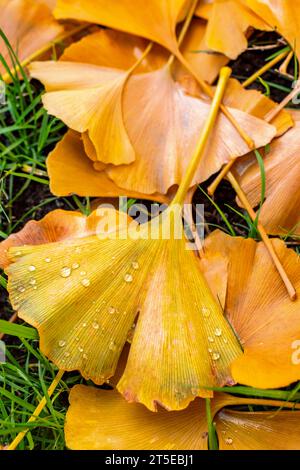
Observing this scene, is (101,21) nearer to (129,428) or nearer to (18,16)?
(18,16)

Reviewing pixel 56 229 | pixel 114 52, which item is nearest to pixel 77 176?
Answer: pixel 56 229

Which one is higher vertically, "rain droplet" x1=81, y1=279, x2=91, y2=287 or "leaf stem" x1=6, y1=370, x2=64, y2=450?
"rain droplet" x1=81, y1=279, x2=91, y2=287

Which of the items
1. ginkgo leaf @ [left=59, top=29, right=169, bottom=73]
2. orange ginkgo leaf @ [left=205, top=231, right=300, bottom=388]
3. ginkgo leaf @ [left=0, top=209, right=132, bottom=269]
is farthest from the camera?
ginkgo leaf @ [left=59, top=29, right=169, bottom=73]

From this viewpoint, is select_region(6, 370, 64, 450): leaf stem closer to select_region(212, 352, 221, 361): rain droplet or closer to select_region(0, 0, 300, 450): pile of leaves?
select_region(0, 0, 300, 450): pile of leaves

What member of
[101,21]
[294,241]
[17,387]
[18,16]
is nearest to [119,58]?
[101,21]

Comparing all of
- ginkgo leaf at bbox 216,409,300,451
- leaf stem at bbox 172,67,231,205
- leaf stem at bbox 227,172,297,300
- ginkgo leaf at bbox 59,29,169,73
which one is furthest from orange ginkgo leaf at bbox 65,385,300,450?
ginkgo leaf at bbox 59,29,169,73

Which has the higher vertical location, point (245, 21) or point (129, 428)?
point (245, 21)
